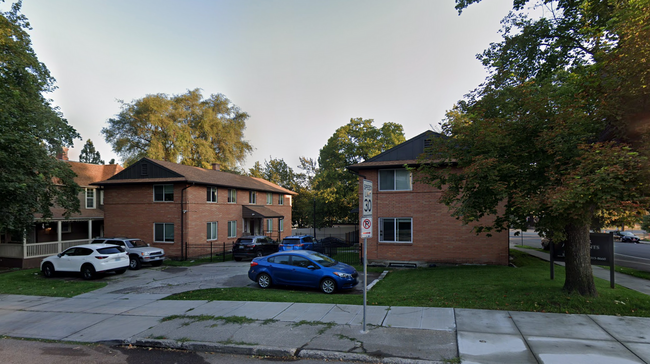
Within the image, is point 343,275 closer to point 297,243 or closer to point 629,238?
point 297,243

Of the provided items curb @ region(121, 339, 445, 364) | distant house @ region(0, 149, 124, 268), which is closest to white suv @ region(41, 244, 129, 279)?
distant house @ region(0, 149, 124, 268)

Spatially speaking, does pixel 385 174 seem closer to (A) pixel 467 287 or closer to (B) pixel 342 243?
(A) pixel 467 287

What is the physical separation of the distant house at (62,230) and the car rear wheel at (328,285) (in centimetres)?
1755

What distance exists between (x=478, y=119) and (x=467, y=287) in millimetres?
5077

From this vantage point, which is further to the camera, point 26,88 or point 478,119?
point 26,88

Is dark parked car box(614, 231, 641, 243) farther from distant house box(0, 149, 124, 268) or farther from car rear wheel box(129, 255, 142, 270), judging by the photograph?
distant house box(0, 149, 124, 268)

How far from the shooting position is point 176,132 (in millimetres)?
37219

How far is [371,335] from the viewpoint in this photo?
22.5 ft

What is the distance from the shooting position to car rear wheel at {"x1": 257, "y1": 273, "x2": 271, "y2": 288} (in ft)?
41.3

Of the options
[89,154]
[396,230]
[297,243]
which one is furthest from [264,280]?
[89,154]

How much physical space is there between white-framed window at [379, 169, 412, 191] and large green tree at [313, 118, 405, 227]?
14121mm

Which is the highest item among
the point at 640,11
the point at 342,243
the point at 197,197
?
the point at 640,11

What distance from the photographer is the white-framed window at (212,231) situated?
24.8 m

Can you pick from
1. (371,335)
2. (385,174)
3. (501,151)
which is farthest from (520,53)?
(371,335)
